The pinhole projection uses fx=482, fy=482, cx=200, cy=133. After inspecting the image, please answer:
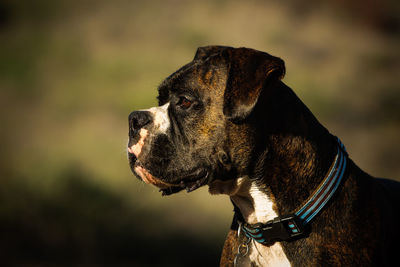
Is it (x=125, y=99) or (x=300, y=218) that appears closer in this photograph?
(x=300, y=218)

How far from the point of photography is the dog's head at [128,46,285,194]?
274cm

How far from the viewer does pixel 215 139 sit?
283 cm

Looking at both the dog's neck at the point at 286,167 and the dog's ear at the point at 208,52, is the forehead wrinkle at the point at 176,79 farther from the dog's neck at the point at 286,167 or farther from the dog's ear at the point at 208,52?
the dog's neck at the point at 286,167

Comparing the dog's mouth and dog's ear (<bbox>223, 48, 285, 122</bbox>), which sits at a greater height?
dog's ear (<bbox>223, 48, 285, 122</bbox>)

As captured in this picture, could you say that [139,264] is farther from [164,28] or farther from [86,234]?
[164,28]

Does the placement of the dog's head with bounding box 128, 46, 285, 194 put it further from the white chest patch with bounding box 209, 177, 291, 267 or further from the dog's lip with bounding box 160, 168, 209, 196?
the white chest patch with bounding box 209, 177, 291, 267

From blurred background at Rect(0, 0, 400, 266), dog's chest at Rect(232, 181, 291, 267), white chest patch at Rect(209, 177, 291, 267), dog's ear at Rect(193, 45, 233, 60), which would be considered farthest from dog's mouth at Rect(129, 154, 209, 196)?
blurred background at Rect(0, 0, 400, 266)

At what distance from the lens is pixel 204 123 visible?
286 centimetres

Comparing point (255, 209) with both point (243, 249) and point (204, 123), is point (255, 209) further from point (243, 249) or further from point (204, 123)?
point (204, 123)

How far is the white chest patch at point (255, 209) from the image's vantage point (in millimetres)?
2814

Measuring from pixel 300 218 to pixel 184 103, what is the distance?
965 mm

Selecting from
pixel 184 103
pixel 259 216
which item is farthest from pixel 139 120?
pixel 259 216

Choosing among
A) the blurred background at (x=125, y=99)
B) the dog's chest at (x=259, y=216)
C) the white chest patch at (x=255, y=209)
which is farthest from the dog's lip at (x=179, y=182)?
the blurred background at (x=125, y=99)

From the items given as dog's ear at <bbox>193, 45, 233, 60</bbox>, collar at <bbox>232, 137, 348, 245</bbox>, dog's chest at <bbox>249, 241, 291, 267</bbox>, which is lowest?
dog's chest at <bbox>249, 241, 291, 267</bbox>
